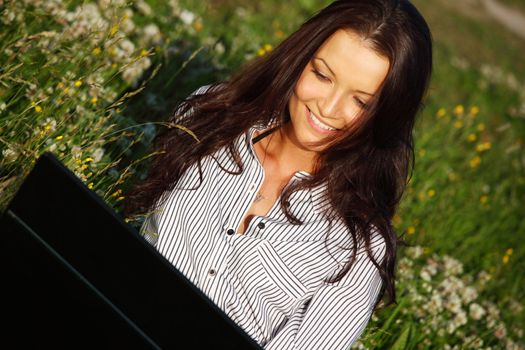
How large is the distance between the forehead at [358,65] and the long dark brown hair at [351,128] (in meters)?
0.02

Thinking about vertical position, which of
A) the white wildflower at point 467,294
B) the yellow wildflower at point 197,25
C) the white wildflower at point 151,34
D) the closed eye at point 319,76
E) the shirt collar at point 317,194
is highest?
the closed eye at point 319,76

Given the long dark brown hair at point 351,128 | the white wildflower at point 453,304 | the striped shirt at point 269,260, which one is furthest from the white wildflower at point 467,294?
the striped shirt at point 269,260

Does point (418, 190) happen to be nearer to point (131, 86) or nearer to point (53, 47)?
point (131, 86)

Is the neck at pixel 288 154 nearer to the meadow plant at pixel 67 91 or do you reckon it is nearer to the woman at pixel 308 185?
the woman at pixel 308 185

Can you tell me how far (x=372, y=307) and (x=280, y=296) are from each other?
0.33m

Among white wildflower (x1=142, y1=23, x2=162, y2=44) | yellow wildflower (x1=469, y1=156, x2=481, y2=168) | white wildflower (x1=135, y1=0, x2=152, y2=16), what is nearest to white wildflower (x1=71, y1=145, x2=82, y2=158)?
white wildflower (x1=142, y1=23, x2=162, y2=44)

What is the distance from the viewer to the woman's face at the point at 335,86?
237 cm

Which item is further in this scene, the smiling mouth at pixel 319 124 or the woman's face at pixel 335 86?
the smiling mouth at pixel 319 124

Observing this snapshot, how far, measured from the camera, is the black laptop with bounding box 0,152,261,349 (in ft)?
5.02

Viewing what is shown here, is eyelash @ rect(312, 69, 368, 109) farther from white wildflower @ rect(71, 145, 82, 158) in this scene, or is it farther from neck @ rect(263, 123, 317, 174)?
white wildflower @ rect(71, 145, 82, 158)

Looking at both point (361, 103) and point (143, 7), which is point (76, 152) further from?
point (143, 7)

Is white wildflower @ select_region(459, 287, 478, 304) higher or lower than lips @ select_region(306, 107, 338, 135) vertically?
lower

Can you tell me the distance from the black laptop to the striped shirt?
0.91m

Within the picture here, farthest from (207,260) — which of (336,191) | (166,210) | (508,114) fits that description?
(508,114)
